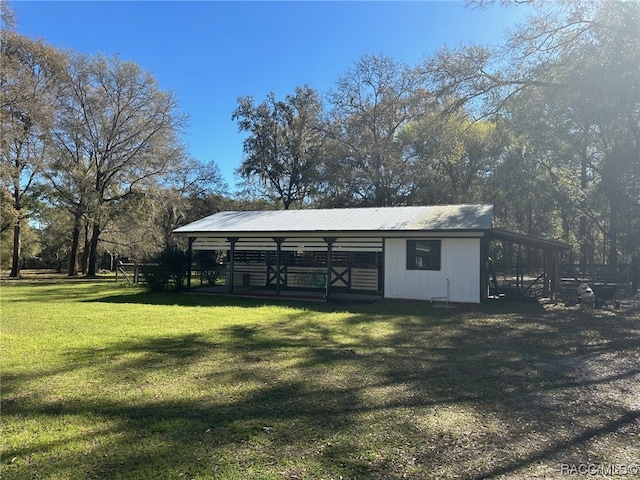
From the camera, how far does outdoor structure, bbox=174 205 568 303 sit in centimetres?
1328

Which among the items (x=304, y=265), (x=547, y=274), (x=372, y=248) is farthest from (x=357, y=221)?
(x=547, y=274)

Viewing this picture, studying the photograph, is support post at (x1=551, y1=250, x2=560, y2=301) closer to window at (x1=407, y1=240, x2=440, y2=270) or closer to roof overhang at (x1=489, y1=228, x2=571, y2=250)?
roof overhang at (x1=489, y1=228, x2=571, y2=250)

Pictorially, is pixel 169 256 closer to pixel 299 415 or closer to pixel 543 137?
pixel 299 415

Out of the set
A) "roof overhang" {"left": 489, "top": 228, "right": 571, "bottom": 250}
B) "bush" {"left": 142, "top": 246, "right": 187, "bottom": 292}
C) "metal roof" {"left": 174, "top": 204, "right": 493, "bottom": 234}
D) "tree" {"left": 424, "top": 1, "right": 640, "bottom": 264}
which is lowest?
"bush" {"left": 142, "top": 246, "right": 187, "bottom": 292}

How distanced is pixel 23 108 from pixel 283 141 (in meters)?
18.7

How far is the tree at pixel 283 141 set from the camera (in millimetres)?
34688

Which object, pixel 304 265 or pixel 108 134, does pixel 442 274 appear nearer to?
pixel 304 265

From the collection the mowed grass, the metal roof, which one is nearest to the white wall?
the metal roof

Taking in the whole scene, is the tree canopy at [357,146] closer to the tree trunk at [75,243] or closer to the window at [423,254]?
the tree trunk at [75,243]

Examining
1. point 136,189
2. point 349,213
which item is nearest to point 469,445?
point 349,213

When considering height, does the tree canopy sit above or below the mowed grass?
above

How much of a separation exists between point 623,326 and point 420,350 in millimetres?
5915

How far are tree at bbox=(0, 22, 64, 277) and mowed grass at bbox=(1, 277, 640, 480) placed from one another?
51.0 ft

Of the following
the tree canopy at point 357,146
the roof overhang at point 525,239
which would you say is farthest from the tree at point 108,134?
the roof overhang at point 525,239
